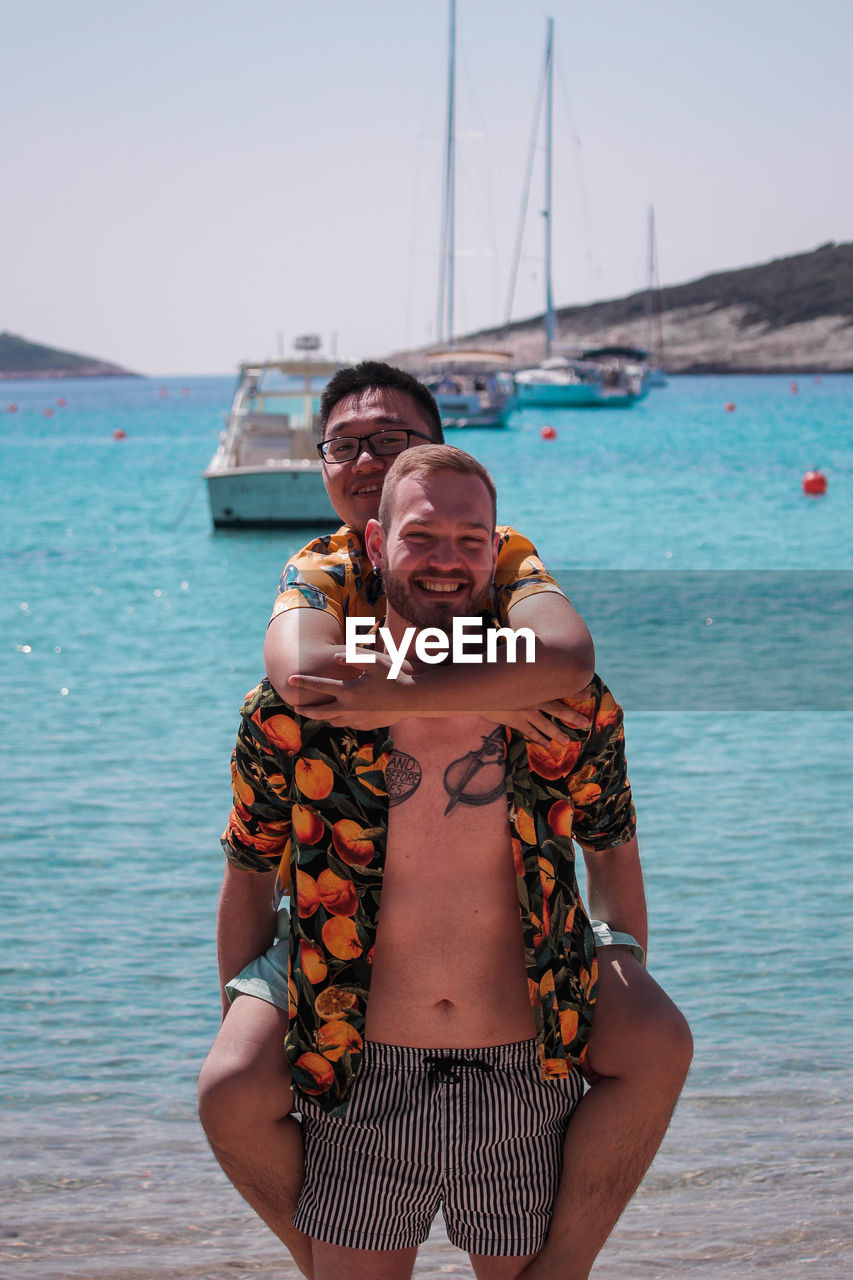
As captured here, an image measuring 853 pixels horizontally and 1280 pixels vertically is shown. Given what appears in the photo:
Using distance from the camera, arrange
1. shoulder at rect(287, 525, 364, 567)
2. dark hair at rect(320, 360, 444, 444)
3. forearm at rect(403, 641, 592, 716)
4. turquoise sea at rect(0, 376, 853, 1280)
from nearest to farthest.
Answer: forearm at rect(403, 641, 592, 716) → shoulder at rect(287, 525, 364, 567) → dark hair at rect(320, 360, 444, 444) → turquoise sea at rect(0, 376, 853, 1280)

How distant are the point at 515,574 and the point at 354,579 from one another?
34cm

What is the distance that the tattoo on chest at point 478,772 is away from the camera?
2.42m

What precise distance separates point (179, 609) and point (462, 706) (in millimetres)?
16049

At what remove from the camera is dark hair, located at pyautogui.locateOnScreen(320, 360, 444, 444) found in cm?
285

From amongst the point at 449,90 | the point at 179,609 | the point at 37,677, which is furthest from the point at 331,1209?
the point at 449,90

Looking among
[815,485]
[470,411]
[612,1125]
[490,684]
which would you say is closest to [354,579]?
[490,684]

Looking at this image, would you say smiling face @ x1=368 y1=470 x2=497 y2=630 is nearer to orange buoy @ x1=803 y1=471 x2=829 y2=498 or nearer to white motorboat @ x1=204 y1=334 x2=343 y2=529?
white motorboat @ x1=204 y1=334 x2=343 y2=529

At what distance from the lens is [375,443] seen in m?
Result: 2.80

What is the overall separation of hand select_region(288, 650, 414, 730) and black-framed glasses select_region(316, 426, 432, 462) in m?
0.64

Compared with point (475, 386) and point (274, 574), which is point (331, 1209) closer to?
point (274, 574)

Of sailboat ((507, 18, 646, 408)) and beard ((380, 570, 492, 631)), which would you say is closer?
beard ((380, 570, 492, 631))

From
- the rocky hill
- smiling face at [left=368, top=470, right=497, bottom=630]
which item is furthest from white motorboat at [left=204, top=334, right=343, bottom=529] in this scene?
the rocky hill

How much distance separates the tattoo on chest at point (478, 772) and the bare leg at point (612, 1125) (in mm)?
444

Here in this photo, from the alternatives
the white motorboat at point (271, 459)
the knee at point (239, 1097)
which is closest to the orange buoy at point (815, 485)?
the white motorboat at point (271, 459)
